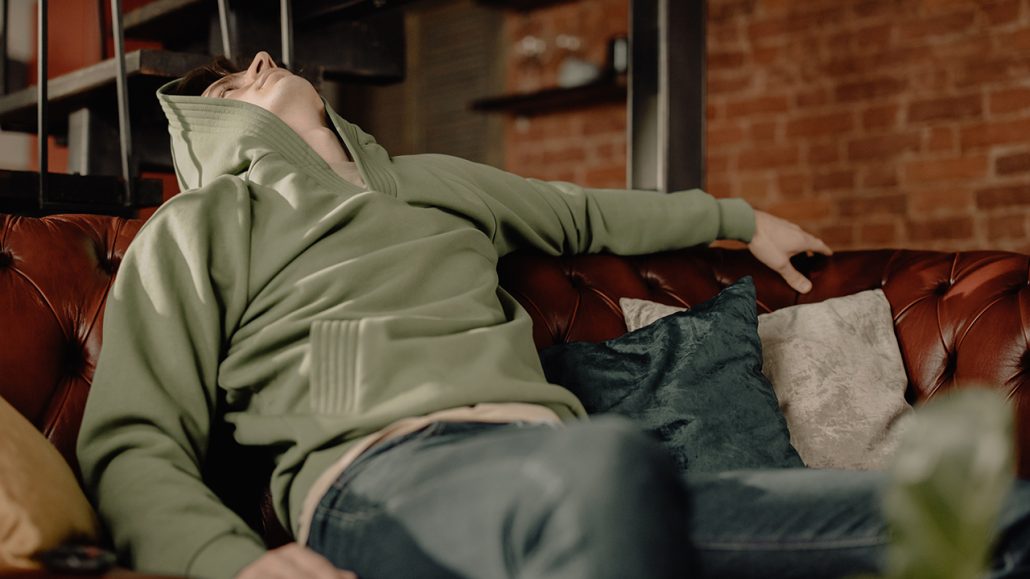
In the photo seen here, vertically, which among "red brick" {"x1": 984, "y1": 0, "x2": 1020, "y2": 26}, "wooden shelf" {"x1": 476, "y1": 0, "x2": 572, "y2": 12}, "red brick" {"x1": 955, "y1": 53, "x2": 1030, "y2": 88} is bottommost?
"red brick" {"x1": 955, "y1": 53, "x2": 1030, "y2": 88}

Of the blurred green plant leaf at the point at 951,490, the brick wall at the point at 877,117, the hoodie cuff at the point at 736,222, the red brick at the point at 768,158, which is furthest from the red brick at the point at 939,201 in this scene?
the blurred green plant leaf at the point at 951,490

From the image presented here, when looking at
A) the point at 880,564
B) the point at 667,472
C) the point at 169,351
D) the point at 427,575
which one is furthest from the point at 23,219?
the point at 880,564

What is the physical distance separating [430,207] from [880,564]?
890mm

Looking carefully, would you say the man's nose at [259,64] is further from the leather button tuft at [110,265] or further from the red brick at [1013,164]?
the red brick at [1013,164]

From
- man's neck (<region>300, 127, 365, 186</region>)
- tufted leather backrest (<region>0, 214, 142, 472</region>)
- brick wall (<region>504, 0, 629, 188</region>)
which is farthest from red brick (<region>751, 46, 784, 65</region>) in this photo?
tufted leather backrest (<region>0, 214, 142, 472</region>)

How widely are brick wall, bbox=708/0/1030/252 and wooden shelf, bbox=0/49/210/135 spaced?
2.49 metres

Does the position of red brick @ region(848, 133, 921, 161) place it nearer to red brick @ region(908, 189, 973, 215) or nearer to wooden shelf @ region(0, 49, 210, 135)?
red brick @ region(908, 189, 973, 215)

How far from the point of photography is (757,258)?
1976 millimetres

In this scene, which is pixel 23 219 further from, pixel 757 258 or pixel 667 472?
pixel 757 258

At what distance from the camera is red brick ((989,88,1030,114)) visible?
11.0ft

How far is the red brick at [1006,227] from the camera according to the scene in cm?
336

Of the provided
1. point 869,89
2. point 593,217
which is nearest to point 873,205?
point 869,89

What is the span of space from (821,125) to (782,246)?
2.10m

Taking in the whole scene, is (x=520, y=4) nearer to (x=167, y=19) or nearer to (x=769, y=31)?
(x=769, y=31)
